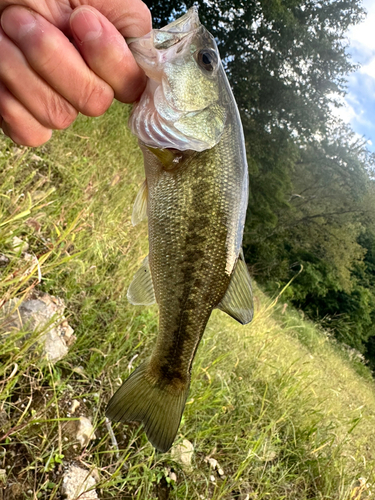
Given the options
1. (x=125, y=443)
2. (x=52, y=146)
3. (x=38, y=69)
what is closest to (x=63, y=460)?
(x=125, y=443)

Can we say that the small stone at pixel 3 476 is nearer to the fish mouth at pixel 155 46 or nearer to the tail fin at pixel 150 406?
the tail fin at pixel 150 406

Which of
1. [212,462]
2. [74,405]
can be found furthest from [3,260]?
[212,462]

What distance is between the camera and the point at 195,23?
Result: 1562 mm

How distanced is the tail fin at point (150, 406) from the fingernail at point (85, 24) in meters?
1.37

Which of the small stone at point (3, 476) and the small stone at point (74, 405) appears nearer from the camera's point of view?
the small stone at point (3, 476)

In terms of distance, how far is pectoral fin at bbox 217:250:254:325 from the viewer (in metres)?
1.51

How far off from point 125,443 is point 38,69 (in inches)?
85.5

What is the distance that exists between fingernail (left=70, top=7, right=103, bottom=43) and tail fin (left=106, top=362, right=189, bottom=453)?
4.48 ft

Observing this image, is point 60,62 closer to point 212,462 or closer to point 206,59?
point 206,59

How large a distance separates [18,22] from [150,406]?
158 cm

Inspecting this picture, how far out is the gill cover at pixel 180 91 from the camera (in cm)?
139

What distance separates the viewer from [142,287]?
1670 mm

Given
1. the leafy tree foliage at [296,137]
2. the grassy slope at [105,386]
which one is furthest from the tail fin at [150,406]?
the leafy tree foliage at [296,137]

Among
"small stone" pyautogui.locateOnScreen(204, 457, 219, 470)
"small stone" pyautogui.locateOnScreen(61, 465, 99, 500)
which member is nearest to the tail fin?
"small stone" pyautogui.locateOnScreen(61, 465, 99, 500)
